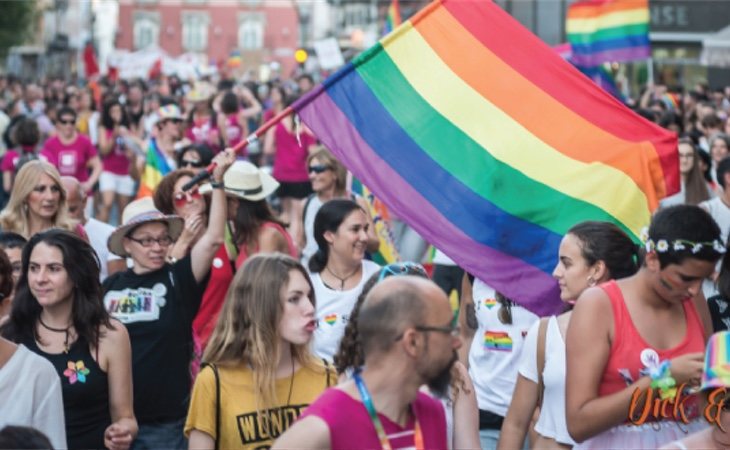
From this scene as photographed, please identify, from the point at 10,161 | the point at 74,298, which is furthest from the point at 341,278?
the point at 10,161

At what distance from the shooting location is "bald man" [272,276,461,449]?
3723 millimetres

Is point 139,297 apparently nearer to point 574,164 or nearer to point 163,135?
point 574,164

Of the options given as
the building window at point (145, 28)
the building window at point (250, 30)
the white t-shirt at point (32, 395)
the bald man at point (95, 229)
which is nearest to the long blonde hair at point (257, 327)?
the white t-shirt at point (32, 395)

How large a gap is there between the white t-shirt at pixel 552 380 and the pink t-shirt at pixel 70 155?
33.1 ft

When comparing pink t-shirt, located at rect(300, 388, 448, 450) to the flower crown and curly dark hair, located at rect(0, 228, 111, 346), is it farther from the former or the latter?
curly dark hair, located at rect(0, 228, 111, 346)

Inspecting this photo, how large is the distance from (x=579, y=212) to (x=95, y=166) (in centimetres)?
916

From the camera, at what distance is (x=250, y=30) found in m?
124

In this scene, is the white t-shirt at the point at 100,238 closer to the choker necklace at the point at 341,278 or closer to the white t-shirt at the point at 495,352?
the choker necklace at the point at 341,278

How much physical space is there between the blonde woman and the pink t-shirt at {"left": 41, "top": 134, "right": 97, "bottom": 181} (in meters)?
10.3

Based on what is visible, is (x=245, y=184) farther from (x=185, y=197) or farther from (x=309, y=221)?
(x=309, y=221)

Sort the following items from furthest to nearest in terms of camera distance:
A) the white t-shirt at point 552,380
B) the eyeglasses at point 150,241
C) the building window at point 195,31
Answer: the building window at point 195,31, the eyeglasses at point 150,241, the white t-shirt at point 552,380

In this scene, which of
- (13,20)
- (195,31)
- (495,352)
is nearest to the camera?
(495,352)

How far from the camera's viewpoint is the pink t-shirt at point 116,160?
57.3 ft

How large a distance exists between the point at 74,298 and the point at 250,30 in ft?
392
